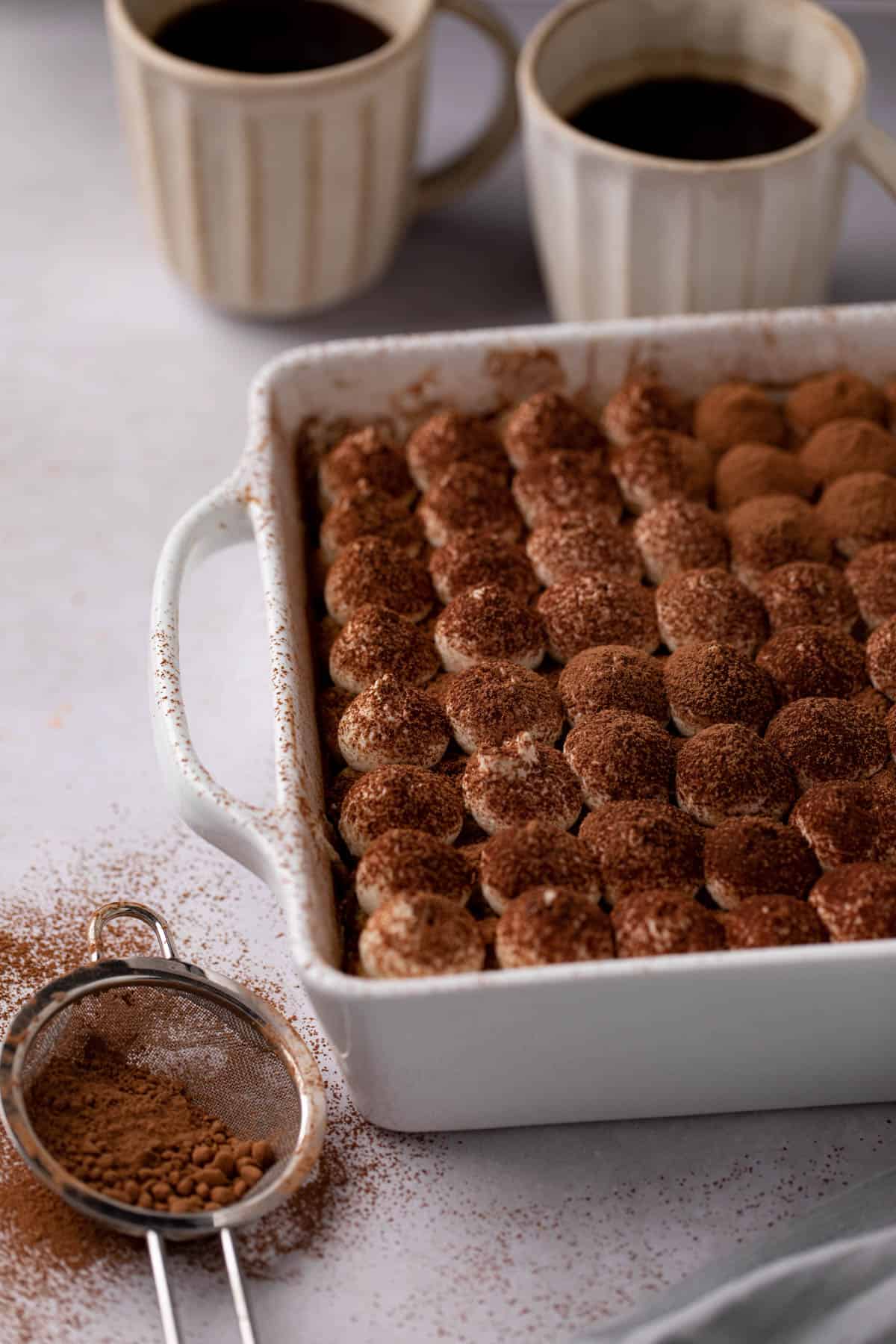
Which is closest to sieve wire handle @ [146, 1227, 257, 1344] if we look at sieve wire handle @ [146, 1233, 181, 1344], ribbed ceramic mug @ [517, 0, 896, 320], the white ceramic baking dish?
sieve wire handle @ [146, 1233, 181, 1344]

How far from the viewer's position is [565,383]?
142 centimetres

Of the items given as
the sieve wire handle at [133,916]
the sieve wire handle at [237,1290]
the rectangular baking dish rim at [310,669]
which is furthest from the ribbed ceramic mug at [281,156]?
the sieve wire handle at [237,1290]

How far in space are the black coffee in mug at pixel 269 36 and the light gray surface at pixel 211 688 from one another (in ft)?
0.93

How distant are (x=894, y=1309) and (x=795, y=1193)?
0.55 ft

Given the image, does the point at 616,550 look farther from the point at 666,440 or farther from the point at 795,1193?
the point at 795,1193

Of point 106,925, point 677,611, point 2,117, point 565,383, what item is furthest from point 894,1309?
point 2,117

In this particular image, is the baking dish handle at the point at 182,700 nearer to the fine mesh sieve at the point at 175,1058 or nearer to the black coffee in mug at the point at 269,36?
the fine mesh sieve at the point at 175,1058

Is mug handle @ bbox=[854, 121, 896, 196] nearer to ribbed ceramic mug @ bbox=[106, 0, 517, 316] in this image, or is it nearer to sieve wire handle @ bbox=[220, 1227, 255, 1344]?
ribbed ceramic mug @ bbox=[106, 0, 517, 316]

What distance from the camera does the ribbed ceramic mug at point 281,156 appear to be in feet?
4.80

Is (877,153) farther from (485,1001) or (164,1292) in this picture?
(164,1292)

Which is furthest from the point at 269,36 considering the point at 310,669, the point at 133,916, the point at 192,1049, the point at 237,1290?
the point at 237,1290

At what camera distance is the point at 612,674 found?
3.84ft

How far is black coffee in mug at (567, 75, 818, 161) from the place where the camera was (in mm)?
1535

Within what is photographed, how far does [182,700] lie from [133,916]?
0.54 feet
